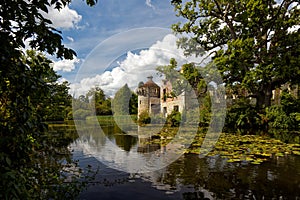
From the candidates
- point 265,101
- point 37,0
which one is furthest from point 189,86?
point 37,0

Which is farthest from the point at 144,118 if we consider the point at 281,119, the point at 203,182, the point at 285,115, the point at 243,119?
the point at 203,182

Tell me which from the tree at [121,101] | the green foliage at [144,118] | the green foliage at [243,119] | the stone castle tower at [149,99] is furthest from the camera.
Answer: the green foliage at [144,118]

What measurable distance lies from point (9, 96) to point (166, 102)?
15.6 meters

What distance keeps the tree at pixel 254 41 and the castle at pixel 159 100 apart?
3518 mm

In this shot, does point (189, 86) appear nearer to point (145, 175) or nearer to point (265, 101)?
point (265, 101)

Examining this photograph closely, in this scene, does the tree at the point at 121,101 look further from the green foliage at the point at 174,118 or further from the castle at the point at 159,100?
the green foliage at the point at 174,118

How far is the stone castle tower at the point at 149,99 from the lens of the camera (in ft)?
47.4

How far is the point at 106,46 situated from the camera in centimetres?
508

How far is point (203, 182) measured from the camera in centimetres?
387

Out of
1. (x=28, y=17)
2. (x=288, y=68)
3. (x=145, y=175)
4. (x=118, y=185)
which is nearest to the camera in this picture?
(x=28, y=17)

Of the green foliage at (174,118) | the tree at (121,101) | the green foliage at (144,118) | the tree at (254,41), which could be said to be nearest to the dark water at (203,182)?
the tree at (121,101)

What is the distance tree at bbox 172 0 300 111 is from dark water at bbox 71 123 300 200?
26.3ft

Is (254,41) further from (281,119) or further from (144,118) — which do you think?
(144,118)

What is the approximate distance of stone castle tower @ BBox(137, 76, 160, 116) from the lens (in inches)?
569
